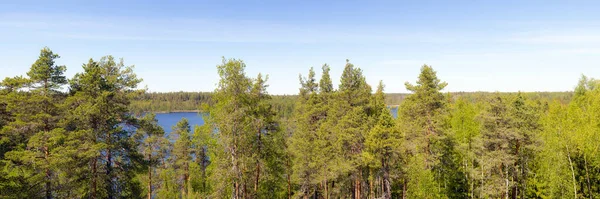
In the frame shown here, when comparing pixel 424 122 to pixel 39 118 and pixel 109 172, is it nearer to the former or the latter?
pixel 109 172

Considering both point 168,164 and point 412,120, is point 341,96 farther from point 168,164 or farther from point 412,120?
point 168,164

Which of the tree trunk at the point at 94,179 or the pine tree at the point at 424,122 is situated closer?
the tree trunk at the point at 94,179

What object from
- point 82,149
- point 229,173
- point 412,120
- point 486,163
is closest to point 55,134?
point 82,149

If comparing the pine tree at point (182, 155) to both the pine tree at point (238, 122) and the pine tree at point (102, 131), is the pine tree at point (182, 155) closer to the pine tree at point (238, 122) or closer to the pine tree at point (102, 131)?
the pine tree at point (102, 131)

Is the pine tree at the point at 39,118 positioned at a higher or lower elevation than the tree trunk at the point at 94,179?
higher

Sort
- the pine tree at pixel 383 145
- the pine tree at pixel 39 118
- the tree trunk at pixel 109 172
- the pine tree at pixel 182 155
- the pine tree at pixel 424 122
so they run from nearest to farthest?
the pine tree at pixel 39 118
the tree trunk at pixel 109 172
the pine tree at pixel 383 145
the pine tree at pixel 424 122
the pine tree at pixel 182 155

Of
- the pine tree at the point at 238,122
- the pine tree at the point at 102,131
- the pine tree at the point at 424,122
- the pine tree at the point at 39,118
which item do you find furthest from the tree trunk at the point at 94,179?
the pine tree at the point at 424,122

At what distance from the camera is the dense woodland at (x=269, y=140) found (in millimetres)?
15117

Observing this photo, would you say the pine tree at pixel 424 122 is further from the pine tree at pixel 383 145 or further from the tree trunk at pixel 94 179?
the tree trunk at pixel 94 179

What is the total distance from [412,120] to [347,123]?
5457mm

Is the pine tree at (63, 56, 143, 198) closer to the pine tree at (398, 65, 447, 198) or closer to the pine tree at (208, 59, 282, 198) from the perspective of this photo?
the pine tree at (208, 59, 282, 198)

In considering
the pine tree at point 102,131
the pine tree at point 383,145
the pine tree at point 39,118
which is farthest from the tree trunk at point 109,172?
the pine tree at point 383,145

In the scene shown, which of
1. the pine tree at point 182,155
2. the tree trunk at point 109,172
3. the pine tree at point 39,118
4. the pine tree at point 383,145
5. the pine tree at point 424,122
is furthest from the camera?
the pine tree at point 182,155

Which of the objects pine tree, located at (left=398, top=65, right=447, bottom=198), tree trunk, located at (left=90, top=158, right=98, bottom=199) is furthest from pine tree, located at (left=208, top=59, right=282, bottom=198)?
pine tree, located at (left=398, top=65, right=447, bottom=198)
